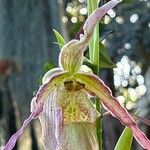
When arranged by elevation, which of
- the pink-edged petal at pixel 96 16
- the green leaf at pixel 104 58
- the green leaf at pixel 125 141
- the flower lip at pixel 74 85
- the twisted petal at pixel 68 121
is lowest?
the green leaf at pixel 125 141

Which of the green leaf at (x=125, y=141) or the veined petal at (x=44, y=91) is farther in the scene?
the green leaf at (x=125, y=141)

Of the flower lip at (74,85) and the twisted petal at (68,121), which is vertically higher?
the flower lip at (74,85)

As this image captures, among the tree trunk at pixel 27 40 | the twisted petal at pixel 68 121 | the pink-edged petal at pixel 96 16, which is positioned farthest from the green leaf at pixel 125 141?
the tree trunk at pixel 27 40

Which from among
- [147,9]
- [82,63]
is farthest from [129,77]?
[82,63]

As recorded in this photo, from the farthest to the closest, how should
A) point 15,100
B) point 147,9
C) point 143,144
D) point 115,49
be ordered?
point 147,9 → point 15,100 → point 115,49 → point 143,144

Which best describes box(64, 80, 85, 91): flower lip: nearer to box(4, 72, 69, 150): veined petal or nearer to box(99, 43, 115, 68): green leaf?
box(4, 72, 69, 150): veined petal

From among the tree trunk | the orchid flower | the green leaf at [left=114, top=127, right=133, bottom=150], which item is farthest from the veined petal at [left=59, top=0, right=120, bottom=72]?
the tree trunk

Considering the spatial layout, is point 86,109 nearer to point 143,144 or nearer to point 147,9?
point 143,144

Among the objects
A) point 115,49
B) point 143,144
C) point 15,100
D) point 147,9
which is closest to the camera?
point 143,144

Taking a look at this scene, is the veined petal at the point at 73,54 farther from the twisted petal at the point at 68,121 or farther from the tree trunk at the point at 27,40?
the tree trunk at the point at 27,40
